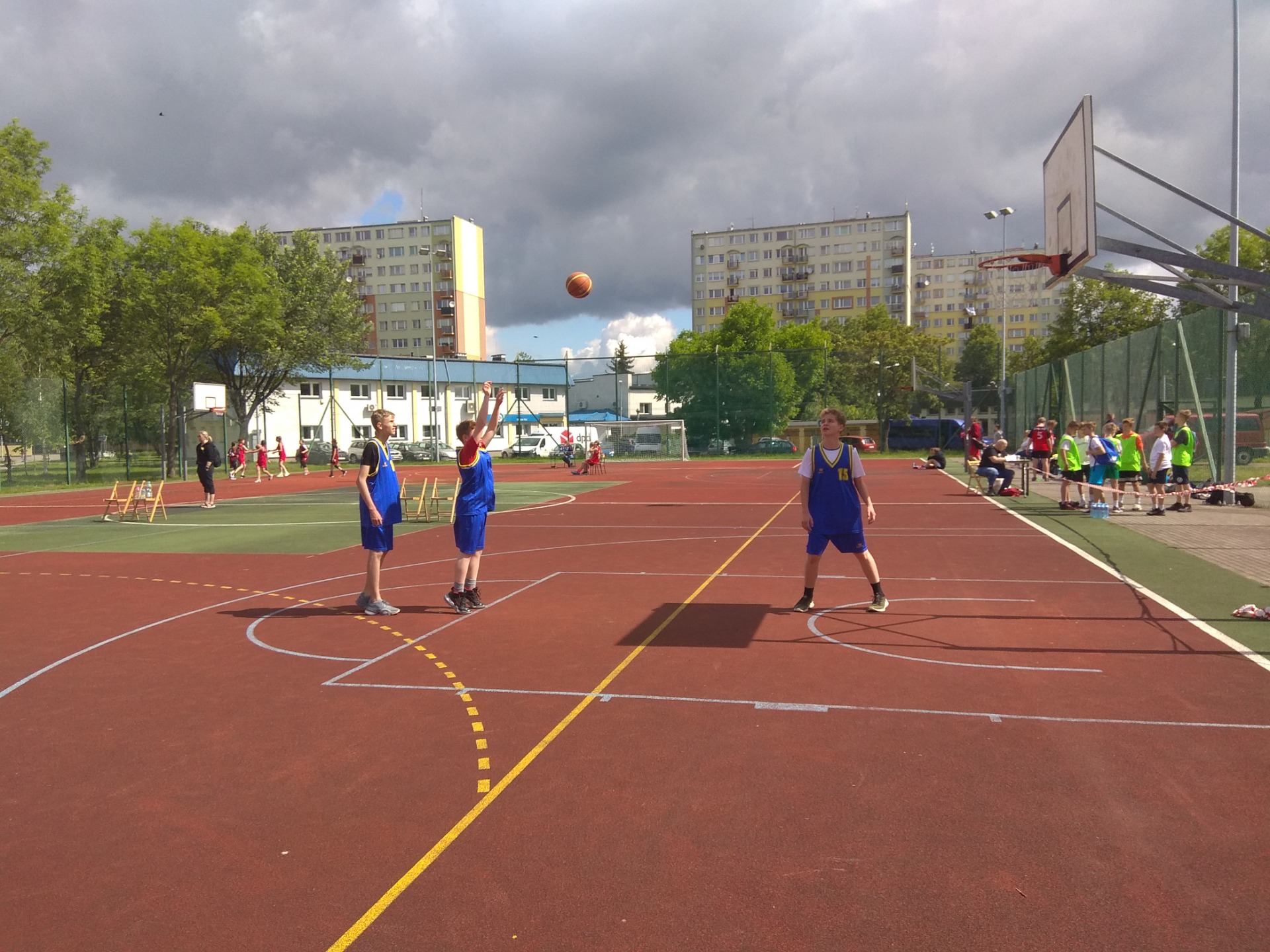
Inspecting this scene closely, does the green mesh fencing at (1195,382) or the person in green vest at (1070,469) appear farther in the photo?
the green mesh fencing at (1195,382)

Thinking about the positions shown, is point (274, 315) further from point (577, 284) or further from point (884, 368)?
point (884, 368)

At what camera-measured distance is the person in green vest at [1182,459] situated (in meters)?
16.8

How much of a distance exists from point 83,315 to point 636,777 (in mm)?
38692

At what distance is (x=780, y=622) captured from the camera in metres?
8.05

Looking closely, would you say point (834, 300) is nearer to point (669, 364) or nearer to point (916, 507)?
point (669, 364)

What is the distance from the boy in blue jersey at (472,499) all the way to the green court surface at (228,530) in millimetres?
5865

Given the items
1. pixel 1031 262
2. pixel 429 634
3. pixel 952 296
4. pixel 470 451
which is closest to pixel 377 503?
pixel 470 451

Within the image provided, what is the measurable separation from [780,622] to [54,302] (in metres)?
36.9

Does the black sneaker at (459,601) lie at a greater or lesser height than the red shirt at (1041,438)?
lesser

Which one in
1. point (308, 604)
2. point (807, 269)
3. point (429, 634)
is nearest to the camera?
→ point (429, 634)

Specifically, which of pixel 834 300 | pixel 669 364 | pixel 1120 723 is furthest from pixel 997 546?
pixel 834 300

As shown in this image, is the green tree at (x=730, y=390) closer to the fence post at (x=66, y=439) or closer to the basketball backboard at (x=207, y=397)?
the basketball backboard at (x=207, y=397)

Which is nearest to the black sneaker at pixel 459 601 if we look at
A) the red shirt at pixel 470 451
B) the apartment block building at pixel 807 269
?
the red shirt at pixel 470 451

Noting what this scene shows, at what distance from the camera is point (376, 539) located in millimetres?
8555
